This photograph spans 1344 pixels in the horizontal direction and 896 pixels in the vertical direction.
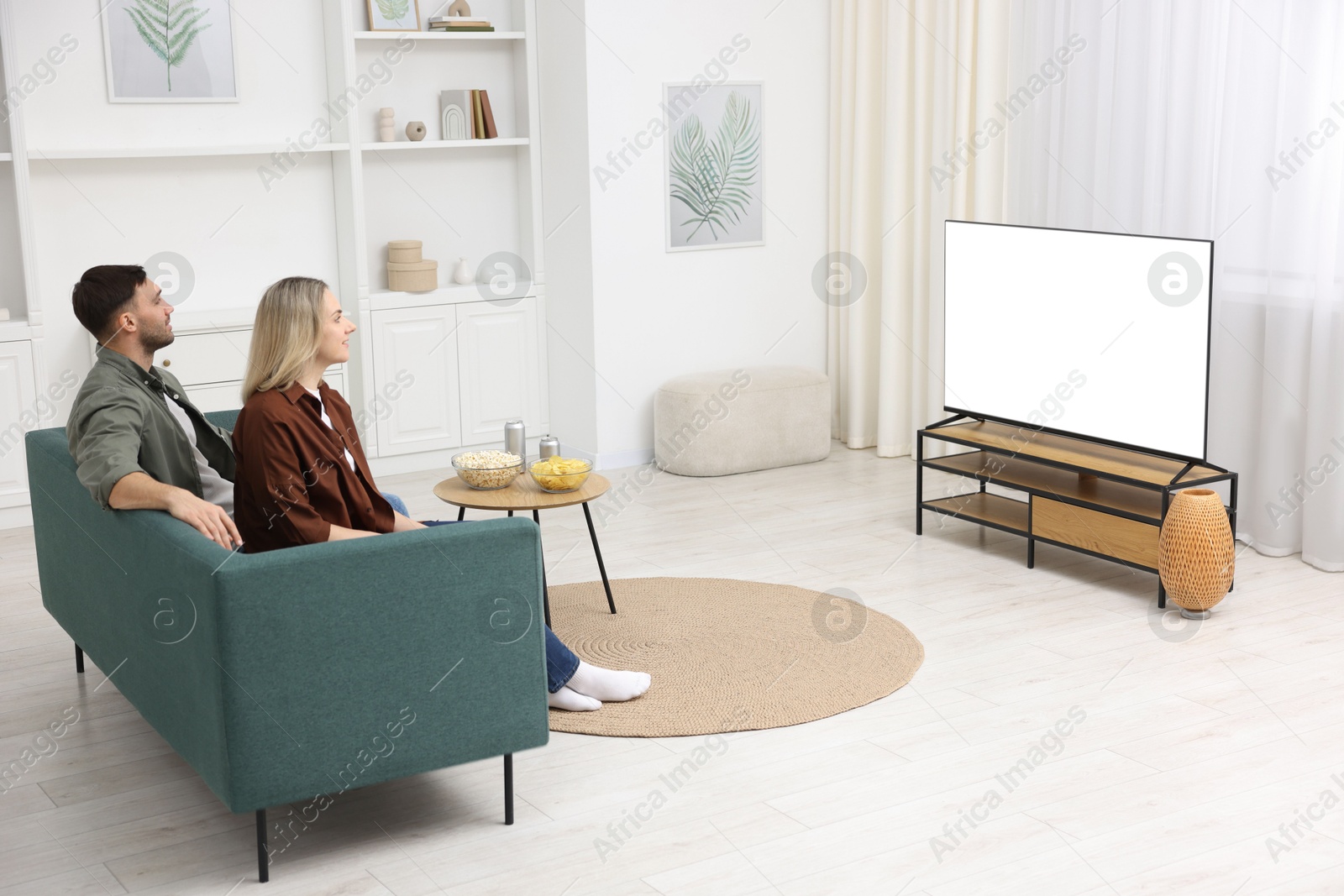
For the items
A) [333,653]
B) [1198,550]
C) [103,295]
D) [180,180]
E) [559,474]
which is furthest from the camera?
[180,180]

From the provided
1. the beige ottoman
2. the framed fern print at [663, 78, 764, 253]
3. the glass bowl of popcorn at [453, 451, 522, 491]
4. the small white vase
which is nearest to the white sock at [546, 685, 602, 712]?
the glass bowl of popcorn at [453, 451, 522, 491]

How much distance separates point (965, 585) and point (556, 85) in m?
3.17

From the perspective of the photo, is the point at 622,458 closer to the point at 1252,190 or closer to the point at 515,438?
the point at 515,438

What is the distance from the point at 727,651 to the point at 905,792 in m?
1.01

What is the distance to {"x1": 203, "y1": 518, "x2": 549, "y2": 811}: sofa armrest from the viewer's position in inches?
105

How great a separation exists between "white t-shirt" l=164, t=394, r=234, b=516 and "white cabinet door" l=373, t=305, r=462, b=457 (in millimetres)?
2727

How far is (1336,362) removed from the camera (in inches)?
182

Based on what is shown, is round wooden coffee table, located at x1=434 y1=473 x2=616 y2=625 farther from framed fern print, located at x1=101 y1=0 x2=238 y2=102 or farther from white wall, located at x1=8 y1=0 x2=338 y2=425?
framed fern print, located at x1=101 y1=0 x2=238 y2=102

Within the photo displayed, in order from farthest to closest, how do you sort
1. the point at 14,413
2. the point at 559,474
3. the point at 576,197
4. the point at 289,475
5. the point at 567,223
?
the point at 567,223 → the point at 576,197 → the point at 14,413 → the point at 559,474 → the point at 289,475

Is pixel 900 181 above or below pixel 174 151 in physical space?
below

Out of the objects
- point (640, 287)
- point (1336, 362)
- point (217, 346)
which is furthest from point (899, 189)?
point (217, 346)

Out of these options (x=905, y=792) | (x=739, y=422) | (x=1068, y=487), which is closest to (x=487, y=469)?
(x=905, y=792)

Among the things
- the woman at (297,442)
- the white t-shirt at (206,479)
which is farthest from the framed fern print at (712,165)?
the woman at (297,442)

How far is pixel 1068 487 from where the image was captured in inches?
189
